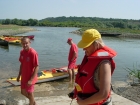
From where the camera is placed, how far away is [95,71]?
7.73 feet

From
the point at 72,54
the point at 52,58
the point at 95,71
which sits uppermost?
the point at 95,71

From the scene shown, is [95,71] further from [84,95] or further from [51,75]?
[51,75]

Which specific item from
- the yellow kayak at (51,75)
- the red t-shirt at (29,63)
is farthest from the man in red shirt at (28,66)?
the yellow kayak at (51,75)

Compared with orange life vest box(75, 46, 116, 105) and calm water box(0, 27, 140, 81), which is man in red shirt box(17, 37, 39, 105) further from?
calm water box(0, 27, 140, 81)

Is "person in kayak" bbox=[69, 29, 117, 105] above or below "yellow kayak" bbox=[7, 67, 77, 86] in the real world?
above

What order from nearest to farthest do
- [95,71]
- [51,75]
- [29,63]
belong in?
[95,71] < [29,63] < [51,75]

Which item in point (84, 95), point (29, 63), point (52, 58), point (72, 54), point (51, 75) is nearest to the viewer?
point (84, 95)

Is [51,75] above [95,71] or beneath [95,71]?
beneath

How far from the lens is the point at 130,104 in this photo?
5652 millimetres

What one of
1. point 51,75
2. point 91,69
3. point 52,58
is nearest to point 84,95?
point 91,69

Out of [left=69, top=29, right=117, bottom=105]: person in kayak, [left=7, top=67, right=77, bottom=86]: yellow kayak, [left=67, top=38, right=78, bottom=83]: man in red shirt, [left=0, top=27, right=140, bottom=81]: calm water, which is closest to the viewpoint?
[left=69, top=29, right=117, bottom=105]: person in kayak

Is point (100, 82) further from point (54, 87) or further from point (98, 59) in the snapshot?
point (54, 87)

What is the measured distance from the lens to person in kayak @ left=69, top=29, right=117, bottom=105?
7.41 ft

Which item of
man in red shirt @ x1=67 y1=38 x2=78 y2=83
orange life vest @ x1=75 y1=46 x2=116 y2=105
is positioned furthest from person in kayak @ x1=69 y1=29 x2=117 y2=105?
man in red shirt @ x1=67 y1=38 x2=78 y2=83
